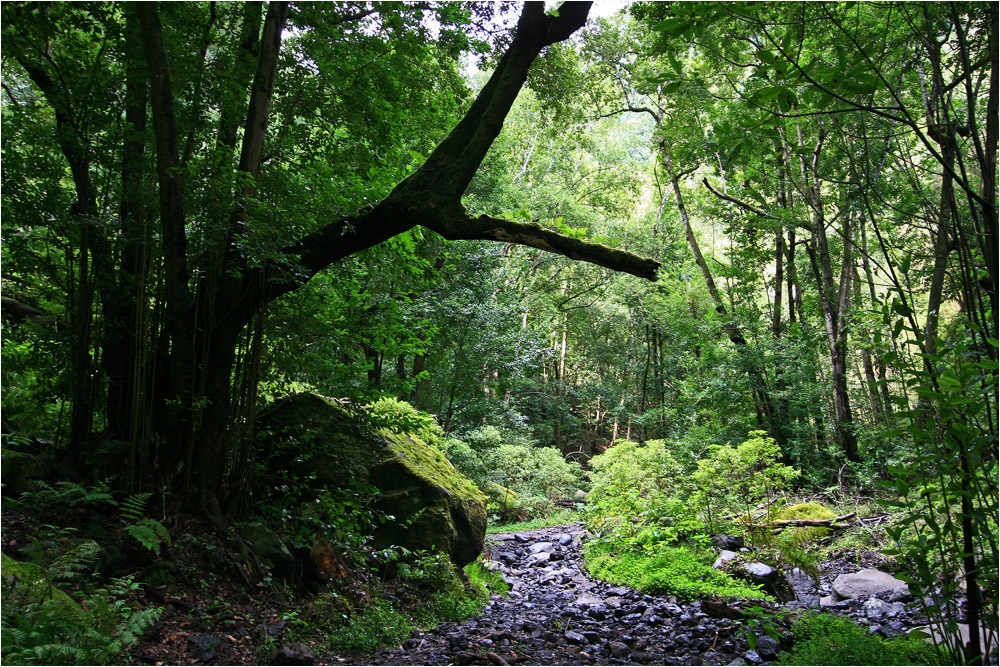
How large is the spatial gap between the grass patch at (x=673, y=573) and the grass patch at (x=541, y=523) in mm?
4361

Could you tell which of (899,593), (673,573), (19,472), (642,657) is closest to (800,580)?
(899,593)

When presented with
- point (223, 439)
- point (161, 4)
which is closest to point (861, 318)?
point (223, 439)

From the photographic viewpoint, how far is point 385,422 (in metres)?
5.03

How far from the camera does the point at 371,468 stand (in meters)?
5.84

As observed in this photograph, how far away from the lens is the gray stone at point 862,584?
5391 millimetres

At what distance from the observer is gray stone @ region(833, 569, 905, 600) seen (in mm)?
5391

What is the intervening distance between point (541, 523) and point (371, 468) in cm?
732

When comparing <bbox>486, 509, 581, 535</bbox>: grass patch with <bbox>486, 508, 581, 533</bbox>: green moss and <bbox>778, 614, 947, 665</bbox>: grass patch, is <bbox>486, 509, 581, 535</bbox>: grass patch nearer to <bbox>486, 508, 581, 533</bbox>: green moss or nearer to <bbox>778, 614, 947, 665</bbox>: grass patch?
<bbox>486, 508, 581, 533</bbox>: green moss

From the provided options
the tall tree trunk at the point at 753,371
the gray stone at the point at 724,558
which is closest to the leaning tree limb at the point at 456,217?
the gray stone at the point at 724,558

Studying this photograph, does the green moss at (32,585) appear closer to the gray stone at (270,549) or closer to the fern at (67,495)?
the fern at (67,495)

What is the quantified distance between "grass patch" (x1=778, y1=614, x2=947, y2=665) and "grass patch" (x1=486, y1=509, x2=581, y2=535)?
769 cm

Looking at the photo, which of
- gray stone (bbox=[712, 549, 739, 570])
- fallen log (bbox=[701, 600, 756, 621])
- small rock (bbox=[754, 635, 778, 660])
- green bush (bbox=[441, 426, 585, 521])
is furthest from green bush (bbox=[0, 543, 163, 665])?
green bush (bbox=[441, 426, 585, 521])

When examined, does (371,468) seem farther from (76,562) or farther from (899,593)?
(899,593)

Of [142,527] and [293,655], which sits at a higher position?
[142,527]
